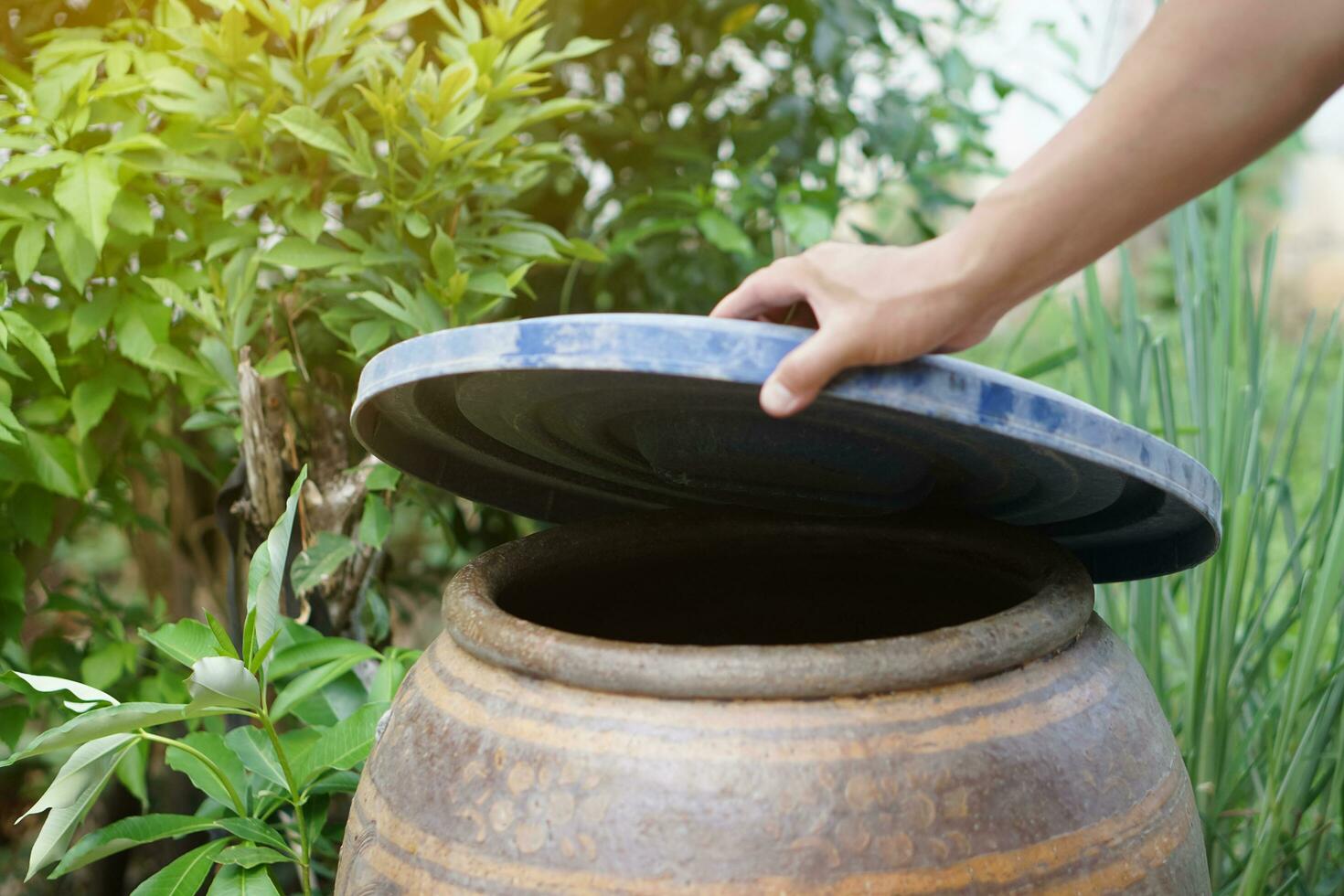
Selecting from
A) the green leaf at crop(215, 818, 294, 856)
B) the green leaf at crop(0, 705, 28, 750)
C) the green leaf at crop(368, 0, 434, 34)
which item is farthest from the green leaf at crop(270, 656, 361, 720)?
the green leaf at crop(368, 0, 434, 34)

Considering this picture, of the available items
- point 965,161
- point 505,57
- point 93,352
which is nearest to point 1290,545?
point 965,161

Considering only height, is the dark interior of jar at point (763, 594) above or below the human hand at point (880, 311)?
below

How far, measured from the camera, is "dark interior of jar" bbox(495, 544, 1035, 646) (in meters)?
1.40

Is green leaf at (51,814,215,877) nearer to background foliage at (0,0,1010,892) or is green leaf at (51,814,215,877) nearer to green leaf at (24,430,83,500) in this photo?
background foliage at (0,0,1010,892)

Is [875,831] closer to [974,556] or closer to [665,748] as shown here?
[665,748]

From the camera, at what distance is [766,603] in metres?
1.60

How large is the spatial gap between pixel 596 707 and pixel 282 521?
399mm

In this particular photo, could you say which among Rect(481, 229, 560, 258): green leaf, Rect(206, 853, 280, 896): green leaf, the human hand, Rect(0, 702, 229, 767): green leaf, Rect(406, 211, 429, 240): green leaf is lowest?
Rect(206, 853, 280, 896): green leaf

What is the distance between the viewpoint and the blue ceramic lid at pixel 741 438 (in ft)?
3.03

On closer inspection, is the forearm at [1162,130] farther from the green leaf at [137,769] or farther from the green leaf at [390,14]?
the green leaf at [137,769]

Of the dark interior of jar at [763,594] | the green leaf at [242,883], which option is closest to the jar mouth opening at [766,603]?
the dark interior of jar at [763,594]

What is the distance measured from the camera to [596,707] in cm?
97

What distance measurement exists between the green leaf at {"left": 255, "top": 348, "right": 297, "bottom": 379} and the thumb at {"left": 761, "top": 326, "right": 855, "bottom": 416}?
0.86 m

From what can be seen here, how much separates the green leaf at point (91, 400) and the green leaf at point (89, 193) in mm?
235
